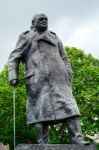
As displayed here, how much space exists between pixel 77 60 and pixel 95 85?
3810 mm

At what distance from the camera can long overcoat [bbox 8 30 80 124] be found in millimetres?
12289

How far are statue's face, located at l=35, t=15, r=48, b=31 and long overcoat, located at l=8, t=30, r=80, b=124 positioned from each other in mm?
132

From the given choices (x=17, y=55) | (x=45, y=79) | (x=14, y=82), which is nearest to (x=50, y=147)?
(x=45, y=79)

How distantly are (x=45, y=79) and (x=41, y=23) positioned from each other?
1292 mm

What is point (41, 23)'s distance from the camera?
13.0 m

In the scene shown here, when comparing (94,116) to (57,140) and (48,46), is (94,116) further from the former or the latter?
(48,46)

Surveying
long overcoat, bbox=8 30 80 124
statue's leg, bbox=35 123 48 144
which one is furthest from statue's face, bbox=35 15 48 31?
statue's leg, bbox=35 123 48 144

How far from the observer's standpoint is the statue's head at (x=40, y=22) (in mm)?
12945

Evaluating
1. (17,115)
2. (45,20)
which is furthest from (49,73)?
(17,115)

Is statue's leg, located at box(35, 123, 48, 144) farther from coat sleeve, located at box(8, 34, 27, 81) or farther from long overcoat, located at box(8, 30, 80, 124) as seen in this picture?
coat sleeve, located at box(8, 34, 27, 81)

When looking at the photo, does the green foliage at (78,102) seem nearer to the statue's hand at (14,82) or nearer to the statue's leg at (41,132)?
the statue's hand at (14,82)

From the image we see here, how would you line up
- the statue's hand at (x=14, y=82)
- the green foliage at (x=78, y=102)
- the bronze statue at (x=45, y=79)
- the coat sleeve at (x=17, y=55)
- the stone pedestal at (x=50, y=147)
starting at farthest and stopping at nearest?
the green foliage at (x=78, y=102) → the coat sleeve at (x=17, y=55) → the statue's hand at (x=14, y=82) → the bronze statue at (x=45, y=79) → the stone pedestal at (x=50, y=147)

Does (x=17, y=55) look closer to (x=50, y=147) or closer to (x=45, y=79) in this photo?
(x=45, y=79)

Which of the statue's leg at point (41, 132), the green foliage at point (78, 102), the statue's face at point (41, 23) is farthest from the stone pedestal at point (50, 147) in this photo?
the green foliage at point (78, 102)
